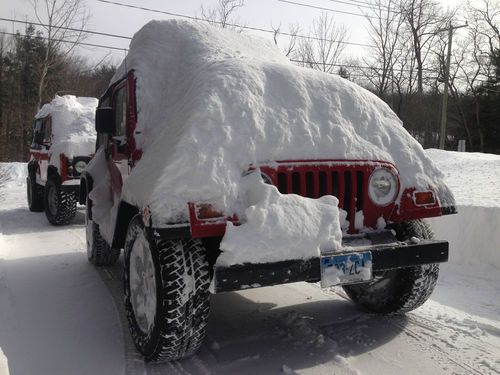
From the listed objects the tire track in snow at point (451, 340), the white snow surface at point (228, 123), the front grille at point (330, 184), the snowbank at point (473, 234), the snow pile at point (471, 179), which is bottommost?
the tire track in snow at point (451, 340)

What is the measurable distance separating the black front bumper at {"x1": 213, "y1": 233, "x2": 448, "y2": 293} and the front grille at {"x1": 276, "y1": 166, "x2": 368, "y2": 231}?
0.91 ft

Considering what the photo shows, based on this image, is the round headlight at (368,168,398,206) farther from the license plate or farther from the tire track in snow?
the tire track in snow

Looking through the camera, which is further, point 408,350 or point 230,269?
point 408,350

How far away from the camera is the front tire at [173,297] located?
2809 millimetres

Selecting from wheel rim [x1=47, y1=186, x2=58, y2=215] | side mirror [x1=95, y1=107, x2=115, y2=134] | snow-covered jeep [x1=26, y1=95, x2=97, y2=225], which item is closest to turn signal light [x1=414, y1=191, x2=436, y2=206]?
side mirror [x1=95, y1=107, x2=115, y2=134]

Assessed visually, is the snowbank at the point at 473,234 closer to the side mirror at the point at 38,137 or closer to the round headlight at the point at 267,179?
the round headlight at the point at 267,179

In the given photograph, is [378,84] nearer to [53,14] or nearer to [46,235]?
[53,14]

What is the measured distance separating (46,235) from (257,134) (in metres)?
6.27

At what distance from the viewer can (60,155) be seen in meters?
8.95

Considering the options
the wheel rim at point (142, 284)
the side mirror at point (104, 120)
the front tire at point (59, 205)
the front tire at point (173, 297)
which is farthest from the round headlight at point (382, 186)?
the front tire at point (59, 205)

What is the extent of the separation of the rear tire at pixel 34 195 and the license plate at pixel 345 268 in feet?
30.7

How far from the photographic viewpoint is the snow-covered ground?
3150 mm

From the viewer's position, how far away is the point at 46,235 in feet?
26.8

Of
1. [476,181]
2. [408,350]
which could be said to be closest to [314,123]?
[408,350]
